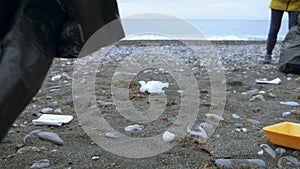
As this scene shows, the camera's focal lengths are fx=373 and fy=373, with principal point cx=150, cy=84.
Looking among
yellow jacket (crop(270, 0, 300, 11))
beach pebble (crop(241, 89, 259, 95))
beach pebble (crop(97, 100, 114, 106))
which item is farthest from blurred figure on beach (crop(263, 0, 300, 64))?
beach pebble (crop(97, 100, 114, 106))

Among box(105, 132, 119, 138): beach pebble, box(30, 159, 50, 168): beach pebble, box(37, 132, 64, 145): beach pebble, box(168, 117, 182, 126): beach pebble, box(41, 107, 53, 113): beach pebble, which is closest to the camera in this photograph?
box(30, 159, 50, 168): beach pebble

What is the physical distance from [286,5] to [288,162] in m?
3.28

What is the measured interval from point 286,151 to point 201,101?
42.3 inches

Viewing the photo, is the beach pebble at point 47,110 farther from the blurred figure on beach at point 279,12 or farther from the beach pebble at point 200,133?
the blurred figure on beach at point 279,12

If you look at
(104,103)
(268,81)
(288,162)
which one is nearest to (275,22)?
(268,81)

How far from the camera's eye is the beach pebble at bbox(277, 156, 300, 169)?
1568mm

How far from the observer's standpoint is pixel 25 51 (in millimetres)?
831

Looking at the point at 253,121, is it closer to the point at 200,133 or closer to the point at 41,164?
the point at 200,133

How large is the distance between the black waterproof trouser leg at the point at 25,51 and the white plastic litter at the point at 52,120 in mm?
1223

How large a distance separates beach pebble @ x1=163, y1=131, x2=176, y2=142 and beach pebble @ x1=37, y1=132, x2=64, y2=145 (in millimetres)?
503

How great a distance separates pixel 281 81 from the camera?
12.1ft

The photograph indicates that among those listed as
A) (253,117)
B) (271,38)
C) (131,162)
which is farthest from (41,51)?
(271,38)

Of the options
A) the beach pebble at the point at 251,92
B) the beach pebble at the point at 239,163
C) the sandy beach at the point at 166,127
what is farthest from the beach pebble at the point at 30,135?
the beach pebble at the point at 251,92

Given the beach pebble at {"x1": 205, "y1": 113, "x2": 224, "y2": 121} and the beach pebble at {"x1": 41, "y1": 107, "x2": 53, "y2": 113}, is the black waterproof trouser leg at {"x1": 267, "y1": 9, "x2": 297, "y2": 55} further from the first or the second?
the beach pebble at {"x1": 41, "y1": 107, "x2": 53, "y2": 113}
